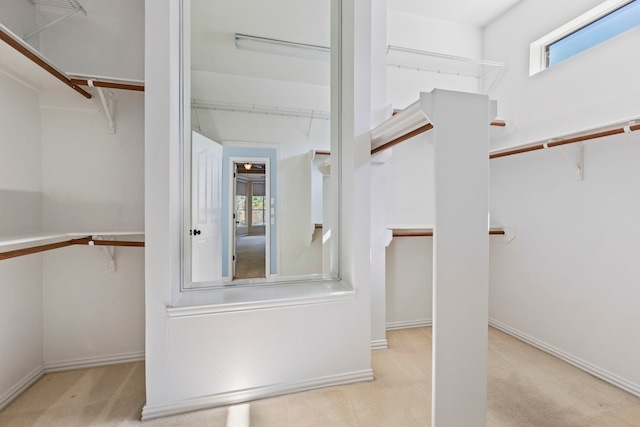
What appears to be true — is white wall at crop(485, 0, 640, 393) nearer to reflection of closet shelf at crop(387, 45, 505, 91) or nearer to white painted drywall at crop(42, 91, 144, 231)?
reflection of closet shelf at crop(387, 45, 505, 91)

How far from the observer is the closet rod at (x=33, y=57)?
1160 millimetres

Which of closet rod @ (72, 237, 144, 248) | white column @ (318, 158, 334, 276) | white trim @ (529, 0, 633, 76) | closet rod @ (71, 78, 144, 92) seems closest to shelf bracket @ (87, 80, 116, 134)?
closet rod @ (71, 78, 144, 92)

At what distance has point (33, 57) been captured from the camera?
4.33 ft

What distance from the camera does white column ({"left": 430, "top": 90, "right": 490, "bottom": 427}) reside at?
103cm

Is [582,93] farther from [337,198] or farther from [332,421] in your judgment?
[332,421]

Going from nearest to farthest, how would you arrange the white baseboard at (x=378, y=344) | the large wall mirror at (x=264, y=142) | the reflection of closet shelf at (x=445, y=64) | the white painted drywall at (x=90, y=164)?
the white painted drywall at (x=90, y=164), the large wall mirror at (x=264, y=142), the white baseboard at (x=378, y=344), the reflection of closet shelf at (x=445, y=64)

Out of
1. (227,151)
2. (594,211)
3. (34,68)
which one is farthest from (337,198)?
(34,68)

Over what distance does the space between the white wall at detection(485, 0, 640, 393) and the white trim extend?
0.04m

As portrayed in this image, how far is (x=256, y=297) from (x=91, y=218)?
4.08ft

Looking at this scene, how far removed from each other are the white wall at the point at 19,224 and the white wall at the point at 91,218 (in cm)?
6

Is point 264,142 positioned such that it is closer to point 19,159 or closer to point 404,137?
point 404,137

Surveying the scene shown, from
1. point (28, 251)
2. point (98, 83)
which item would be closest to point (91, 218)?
point (28, 251)

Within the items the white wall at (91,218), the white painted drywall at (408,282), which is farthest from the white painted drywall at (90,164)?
the white painted drywall at (408,282)

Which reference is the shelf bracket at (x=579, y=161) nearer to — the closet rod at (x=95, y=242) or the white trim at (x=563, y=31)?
the white trim at (x=563, y=31)
